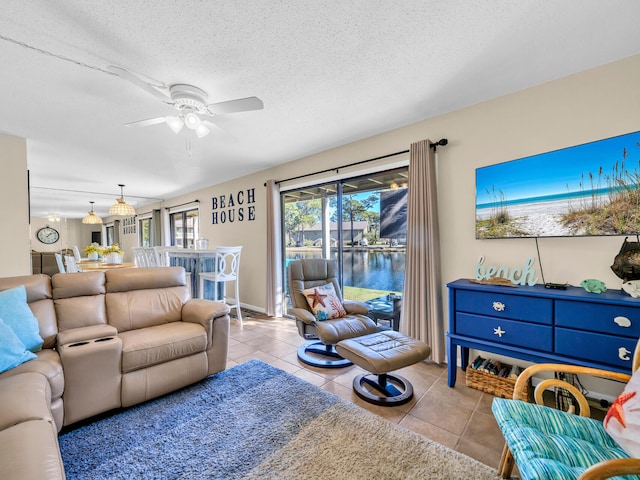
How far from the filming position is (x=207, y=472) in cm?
143

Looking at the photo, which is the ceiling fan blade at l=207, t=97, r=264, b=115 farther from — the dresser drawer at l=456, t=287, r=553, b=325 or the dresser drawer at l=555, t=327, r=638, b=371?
the dresser drawer at l=555, t=327, r=638, b=371

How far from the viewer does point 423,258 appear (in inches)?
106

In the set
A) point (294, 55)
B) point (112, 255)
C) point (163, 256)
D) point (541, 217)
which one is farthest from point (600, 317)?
point (112, 255)

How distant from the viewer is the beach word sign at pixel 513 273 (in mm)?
2120

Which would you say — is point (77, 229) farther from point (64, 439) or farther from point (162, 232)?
point (64, 439)

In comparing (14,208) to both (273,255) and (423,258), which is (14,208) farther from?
(423,258)

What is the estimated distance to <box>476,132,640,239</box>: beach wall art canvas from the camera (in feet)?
5.98

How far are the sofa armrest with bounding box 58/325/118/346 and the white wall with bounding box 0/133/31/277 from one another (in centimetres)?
195

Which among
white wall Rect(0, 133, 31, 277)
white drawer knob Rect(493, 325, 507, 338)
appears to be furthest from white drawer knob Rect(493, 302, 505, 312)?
white wall Rect(0, 133, 31, 277)

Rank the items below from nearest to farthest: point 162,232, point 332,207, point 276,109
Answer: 1. point 276,109
2. point 332,207
3. point 162,232

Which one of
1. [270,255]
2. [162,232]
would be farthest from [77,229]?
[270,255]

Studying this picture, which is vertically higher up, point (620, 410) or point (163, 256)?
point (163, 256)

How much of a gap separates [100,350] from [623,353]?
129 inches

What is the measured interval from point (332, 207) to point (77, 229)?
512 inches
